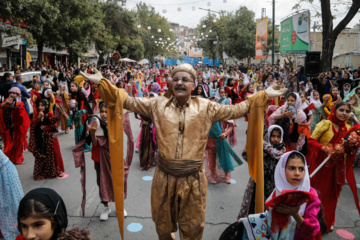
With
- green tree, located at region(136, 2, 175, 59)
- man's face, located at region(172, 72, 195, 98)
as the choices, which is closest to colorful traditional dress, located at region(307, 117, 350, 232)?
man's face, located at region(172, 72, 195, 98)

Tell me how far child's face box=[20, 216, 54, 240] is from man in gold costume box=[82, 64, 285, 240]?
1.10 metres

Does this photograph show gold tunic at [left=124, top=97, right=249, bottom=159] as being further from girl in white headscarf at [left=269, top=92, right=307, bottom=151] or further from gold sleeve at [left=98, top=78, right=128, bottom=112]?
girl in white headscarf at [left=269, top=92, right=307, bottom=151]

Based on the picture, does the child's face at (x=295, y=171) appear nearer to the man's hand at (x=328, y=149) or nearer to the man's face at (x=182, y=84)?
the man's face at (x=182, y=84)

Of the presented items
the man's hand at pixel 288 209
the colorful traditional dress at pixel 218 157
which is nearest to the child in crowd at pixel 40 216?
the man's hand at pixel 288 209

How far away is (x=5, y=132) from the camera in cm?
641

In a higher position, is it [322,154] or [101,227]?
[322,154]

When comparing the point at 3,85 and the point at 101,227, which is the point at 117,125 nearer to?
the point at 101,227

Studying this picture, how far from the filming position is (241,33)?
33812 mm

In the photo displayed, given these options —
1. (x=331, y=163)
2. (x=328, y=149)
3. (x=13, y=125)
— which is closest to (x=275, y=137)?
(x=328, y=149)

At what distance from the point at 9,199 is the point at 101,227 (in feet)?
4.44

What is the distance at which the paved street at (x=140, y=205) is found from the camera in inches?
154

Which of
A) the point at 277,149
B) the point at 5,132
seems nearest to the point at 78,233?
the point at 277,149

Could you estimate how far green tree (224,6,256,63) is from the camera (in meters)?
34.0

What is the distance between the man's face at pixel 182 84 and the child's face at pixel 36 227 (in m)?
1.53
